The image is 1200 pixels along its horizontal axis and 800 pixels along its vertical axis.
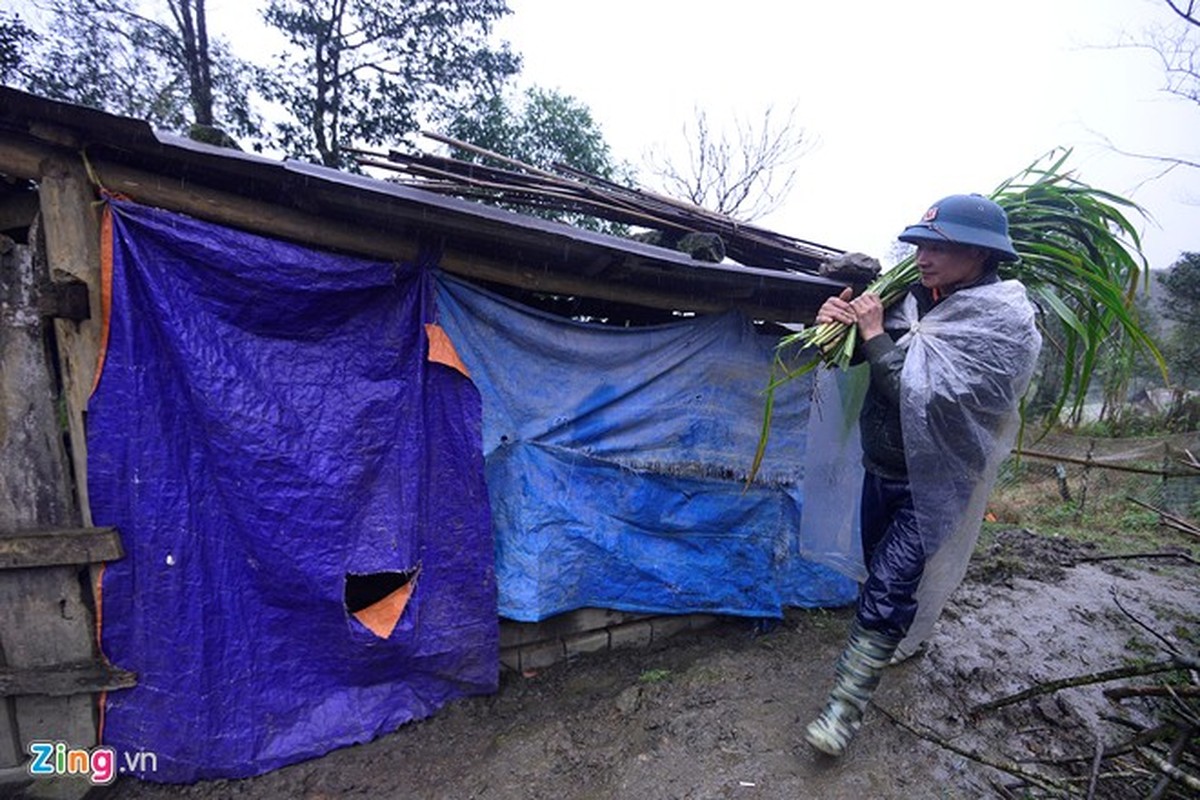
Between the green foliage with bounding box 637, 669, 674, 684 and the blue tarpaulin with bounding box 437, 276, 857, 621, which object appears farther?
the green foliage with bounding box 637, 669, 674, 684

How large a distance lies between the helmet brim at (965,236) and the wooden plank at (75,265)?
3.54 metres

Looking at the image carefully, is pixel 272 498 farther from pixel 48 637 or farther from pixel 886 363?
pixel 886 363

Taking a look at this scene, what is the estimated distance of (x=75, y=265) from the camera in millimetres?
2248

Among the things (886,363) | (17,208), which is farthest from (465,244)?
(886,363)

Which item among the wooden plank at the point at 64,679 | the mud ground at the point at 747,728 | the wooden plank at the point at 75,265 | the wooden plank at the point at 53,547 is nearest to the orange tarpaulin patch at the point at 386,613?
the mud ground at the point at 747,728

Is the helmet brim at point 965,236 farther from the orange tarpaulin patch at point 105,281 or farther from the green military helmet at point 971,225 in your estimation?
the orange tarpaulin patch at point 105,281

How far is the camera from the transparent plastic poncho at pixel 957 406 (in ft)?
6.89

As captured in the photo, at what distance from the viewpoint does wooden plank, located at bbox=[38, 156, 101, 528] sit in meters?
2.19

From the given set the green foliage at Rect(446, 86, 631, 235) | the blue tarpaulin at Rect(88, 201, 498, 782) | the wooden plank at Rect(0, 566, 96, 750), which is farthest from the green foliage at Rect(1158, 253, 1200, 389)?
the wooden plank at Rect(0, 566, 96, 750)

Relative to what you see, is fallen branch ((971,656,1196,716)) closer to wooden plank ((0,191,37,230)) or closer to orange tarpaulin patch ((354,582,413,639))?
orange tarpaulin patch ((354,582,413,639))

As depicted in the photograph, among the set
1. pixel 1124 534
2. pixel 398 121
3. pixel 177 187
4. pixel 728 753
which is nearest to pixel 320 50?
pixel 398 121

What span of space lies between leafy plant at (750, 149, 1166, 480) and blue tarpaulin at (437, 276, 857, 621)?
3.11 feet

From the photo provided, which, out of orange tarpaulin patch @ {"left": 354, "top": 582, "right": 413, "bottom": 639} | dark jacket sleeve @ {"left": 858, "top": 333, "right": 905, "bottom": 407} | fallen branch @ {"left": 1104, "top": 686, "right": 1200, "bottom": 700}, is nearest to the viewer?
fallen branch @ {"left": 1104, "top": 686, "right": 1200, "bottom": 700}

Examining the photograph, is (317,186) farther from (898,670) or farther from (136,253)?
(898,670)
